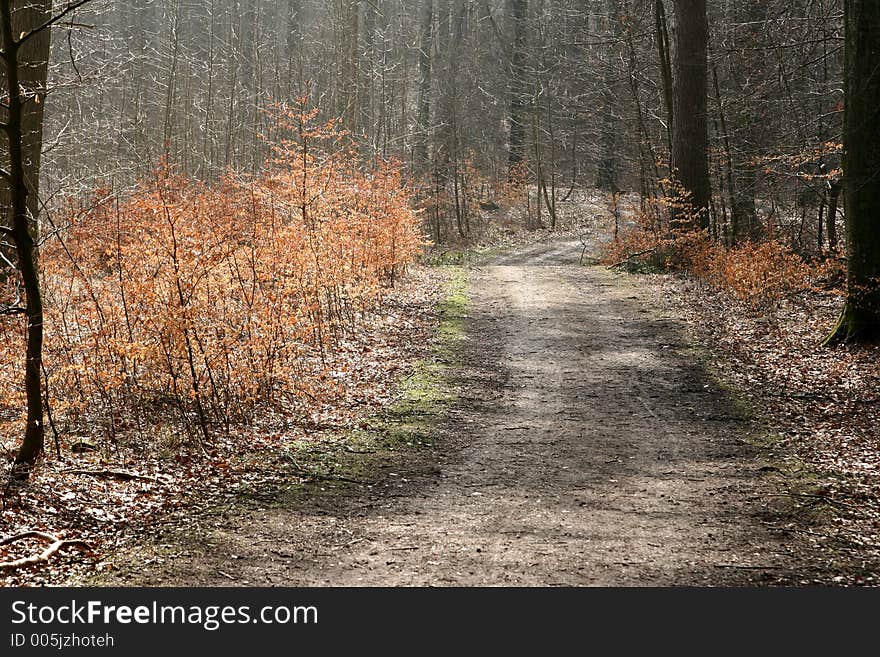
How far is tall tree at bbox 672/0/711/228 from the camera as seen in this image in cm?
1761

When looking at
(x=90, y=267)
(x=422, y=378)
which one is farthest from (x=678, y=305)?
(x=90, y=267)

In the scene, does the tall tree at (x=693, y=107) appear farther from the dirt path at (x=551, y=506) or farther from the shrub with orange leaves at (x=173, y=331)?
the shrub with orange leaves at (x=173, y=331)

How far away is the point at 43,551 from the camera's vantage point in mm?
4891

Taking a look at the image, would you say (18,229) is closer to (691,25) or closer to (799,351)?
(799,351)

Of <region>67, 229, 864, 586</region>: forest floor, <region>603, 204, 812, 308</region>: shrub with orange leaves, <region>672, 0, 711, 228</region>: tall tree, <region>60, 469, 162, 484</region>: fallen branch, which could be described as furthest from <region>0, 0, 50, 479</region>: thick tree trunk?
→ <region>672, 0, 711, 228</region>: tall tree

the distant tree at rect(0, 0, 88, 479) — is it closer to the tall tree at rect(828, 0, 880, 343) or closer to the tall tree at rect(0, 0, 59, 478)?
the tall tree at rect(0, 0, 59, 478)

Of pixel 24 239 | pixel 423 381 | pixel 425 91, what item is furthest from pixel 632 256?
pixel 425 91

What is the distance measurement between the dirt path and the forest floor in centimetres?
2

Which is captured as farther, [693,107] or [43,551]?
[693,107]

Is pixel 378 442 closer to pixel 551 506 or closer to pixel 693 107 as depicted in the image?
pixel 551 506

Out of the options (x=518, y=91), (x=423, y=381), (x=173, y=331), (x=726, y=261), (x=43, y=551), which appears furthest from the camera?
(x=518, y=91)

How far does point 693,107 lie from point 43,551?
16330 millimetres

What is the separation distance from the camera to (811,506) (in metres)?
5.89

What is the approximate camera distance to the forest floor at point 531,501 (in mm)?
4863
